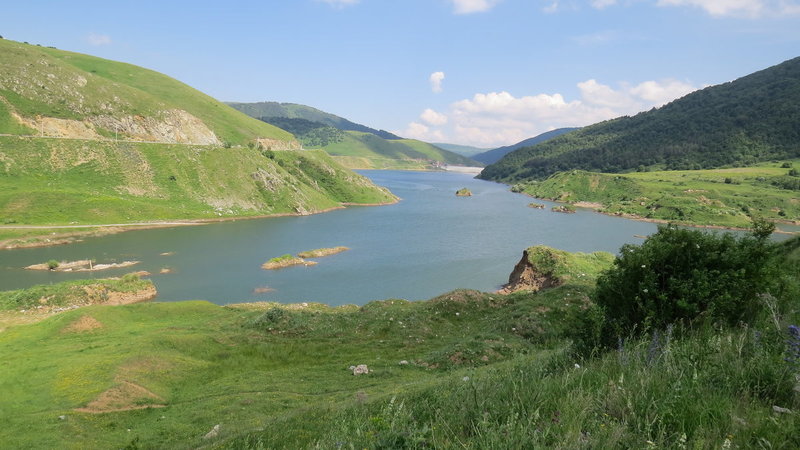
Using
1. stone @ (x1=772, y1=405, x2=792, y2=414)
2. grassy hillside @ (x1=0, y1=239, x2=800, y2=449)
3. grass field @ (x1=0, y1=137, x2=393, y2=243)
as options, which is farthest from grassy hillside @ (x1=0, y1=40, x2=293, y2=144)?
stone @ (x1=772, y1=405, x2=792, y2=414)

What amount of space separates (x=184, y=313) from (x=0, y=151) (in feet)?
354

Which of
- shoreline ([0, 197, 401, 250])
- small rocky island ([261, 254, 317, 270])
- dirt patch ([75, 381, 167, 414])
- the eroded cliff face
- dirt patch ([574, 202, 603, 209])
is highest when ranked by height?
the eroded cliff face

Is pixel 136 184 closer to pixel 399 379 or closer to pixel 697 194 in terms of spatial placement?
pixel 399 379

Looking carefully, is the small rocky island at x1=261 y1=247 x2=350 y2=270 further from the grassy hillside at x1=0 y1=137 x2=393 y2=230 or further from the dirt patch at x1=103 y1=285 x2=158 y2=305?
the grassy hillside at x1=0 y1=137 x2=393 y2=230

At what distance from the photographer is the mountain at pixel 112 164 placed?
3920 inches

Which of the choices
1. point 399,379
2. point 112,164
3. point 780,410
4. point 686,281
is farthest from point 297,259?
point 112,164

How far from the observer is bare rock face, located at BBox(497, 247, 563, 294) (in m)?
54.7

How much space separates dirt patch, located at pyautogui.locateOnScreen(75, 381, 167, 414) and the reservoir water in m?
35.0

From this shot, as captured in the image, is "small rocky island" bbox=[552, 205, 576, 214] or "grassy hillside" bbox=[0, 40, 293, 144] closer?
"grassy hillside" bbox=[0, 40, 293, 144]

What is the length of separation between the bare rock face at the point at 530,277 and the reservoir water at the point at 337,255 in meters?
5.25

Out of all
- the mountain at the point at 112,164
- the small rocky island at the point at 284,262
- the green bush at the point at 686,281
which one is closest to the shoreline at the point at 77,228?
the mountain at the point at 112,164

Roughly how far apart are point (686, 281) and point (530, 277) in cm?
4577

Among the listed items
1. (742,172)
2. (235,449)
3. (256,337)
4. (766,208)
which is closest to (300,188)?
(256,337)

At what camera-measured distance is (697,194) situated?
14250 cm
